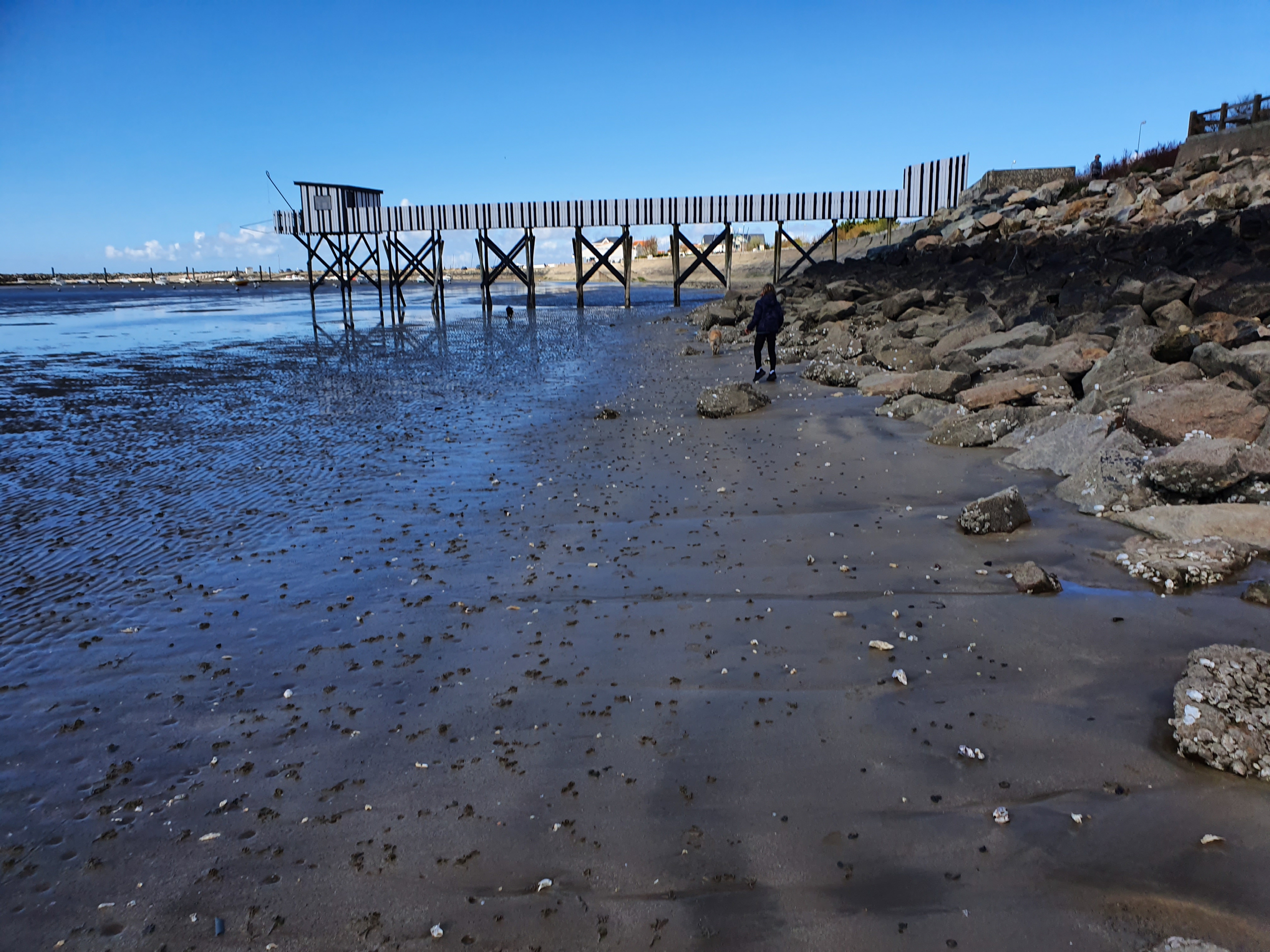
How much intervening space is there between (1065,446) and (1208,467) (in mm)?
1535

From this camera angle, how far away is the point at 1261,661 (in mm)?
3371

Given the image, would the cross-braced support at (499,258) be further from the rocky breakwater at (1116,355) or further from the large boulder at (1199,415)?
the large boulder at (1199,415)

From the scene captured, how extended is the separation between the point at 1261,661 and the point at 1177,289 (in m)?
9.66

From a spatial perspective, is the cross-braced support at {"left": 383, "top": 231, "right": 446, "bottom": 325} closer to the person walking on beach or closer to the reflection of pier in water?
the reflection of pier in water

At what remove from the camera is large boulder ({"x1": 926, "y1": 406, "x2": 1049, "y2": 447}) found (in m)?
8.23

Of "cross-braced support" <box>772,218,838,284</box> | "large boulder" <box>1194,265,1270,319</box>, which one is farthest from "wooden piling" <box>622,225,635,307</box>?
"large boulder" <box>1194,265,1270,319</box>

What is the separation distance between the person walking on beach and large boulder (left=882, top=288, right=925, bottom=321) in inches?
185

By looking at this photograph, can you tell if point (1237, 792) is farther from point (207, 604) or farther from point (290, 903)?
point (207, 604)

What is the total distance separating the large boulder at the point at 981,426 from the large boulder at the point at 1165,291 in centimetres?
414

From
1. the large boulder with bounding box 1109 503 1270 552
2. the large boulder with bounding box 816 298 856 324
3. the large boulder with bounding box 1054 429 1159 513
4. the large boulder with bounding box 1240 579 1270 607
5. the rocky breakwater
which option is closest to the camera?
the large boulder with bounding box 1240 579 1270 607

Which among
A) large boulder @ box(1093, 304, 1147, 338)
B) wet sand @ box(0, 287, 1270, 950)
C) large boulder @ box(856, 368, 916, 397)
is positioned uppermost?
large boulder @ box(1093, 304, 1147, 338)

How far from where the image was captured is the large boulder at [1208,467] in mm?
5688

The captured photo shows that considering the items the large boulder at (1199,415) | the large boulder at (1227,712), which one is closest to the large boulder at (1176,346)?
the large boulder at (1199,415)

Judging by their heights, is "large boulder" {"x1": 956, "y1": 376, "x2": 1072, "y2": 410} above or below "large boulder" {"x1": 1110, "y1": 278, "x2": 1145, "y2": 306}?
below
